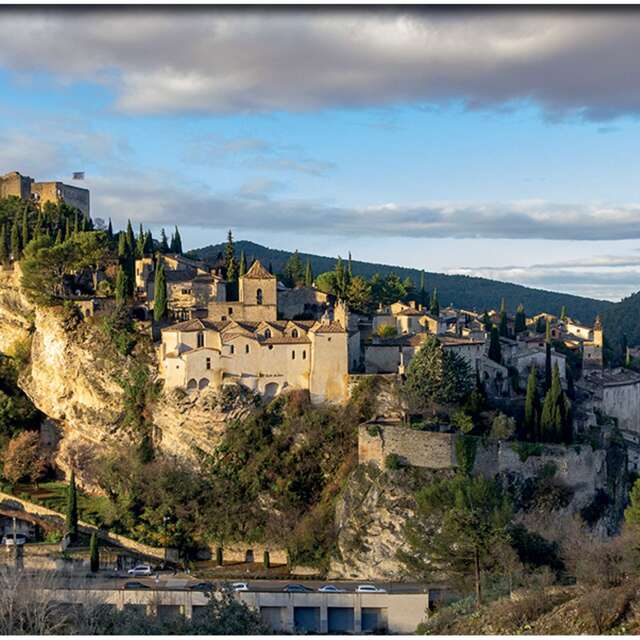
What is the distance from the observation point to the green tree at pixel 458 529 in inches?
977

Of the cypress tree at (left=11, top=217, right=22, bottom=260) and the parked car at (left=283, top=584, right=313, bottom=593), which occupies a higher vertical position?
the cypress tree at (left=11, top=217, right=22, bottom=260)

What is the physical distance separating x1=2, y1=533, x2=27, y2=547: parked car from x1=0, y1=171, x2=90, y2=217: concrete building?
864 inches

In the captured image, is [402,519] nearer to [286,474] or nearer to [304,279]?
[286,474]

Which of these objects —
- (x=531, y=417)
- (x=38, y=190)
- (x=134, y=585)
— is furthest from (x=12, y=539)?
(x=38, y=190)

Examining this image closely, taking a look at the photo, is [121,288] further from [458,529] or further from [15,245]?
[458,529]

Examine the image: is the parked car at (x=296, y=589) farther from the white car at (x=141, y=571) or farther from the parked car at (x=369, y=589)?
the white car at (x=141, y=571)

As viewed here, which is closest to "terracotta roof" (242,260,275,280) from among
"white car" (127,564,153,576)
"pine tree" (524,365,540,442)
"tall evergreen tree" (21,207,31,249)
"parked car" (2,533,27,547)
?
"pine tree" (524,365,540,442)

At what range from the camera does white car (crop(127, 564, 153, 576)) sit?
29156 mm

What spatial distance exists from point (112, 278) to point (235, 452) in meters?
11.7

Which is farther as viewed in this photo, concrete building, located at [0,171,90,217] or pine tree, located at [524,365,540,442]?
concrete building, located at [0,171,90,217]

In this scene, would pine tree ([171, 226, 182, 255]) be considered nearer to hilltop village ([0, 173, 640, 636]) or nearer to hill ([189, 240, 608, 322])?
hilltop village ([0, 173, 640, 636])

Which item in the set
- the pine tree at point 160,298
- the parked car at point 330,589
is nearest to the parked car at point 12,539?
the pine tree at point 160,298

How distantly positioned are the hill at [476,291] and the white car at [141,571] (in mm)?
48169

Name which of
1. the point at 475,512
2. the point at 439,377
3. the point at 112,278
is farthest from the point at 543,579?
the point at 112,278
